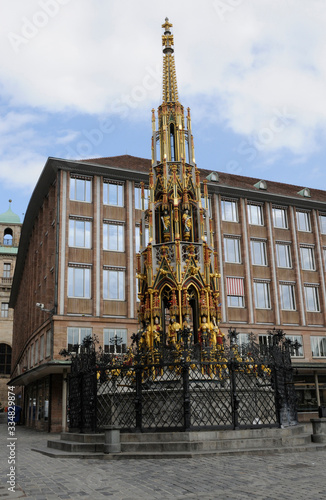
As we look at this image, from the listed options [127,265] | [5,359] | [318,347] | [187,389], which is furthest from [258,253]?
[5,359]

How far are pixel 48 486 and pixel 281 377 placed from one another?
9525 millimetres

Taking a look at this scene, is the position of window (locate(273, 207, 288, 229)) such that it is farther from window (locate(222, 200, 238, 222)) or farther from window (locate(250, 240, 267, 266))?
window (locate(222, 200, 238, 222))

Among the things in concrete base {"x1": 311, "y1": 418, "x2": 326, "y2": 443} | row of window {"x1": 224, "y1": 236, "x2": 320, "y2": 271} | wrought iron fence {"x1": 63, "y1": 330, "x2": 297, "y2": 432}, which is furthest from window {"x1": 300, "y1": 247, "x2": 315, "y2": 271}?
concrete base {"x1": 311, "y1": 418, "x2": 326, "y2": 443}

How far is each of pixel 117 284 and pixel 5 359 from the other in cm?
5643

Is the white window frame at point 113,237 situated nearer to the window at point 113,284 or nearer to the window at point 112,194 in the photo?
the window at point 112,194

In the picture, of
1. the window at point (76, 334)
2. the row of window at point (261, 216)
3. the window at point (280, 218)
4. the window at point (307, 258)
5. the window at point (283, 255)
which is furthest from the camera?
the window at point (280, 218)

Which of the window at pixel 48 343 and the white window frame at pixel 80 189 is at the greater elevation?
the white window frame at pixel 80 189

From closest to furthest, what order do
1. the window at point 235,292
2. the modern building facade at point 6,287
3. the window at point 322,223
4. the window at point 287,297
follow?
the window at point 235,292 → the window at point 287,297 → the window at point 322,223 → the modern building facade at point 6,287

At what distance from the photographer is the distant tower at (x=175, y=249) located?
17.9 meters

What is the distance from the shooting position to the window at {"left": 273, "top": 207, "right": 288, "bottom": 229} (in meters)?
46.5

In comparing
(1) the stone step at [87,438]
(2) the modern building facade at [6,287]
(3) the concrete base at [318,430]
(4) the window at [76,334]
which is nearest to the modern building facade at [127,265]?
(4) the window at [76,334]

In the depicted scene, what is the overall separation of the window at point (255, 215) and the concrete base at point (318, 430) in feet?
98.3

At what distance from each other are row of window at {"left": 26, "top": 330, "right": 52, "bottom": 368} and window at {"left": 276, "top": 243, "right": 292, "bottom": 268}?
2041 centimetres

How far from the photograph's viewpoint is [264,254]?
148ft
